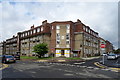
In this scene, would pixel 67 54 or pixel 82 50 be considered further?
pixel 82 50

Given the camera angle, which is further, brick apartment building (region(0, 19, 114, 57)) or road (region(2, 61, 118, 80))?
brick apartment building (region(0, 19, 114, 57))

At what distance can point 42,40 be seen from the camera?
124 feet

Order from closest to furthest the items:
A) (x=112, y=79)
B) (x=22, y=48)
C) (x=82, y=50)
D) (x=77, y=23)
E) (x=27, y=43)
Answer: (x=112, y=79) < (x=82, y=50) < (x=77, y=23) < (x=27, y=43) < (x=22, y=48)

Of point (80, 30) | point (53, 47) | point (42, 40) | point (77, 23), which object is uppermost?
point (77, 23)

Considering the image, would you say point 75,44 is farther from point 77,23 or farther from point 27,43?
point 27,43

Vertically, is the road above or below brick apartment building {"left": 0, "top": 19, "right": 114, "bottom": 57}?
below

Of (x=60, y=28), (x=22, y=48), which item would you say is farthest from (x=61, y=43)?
(x=22, y=48)

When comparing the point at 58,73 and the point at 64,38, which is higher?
the point at 64,38

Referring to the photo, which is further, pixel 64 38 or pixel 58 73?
pixel 64 38

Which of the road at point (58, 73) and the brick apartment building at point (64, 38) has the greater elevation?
the brick apartment building at point (64, 38)

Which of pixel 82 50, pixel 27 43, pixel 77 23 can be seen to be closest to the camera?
pixel 82 50

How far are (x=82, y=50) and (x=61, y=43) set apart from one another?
800cm

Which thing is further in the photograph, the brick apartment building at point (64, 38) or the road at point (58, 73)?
the brick apartment building at point (64, 38)

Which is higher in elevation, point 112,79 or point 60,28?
point 60,28
